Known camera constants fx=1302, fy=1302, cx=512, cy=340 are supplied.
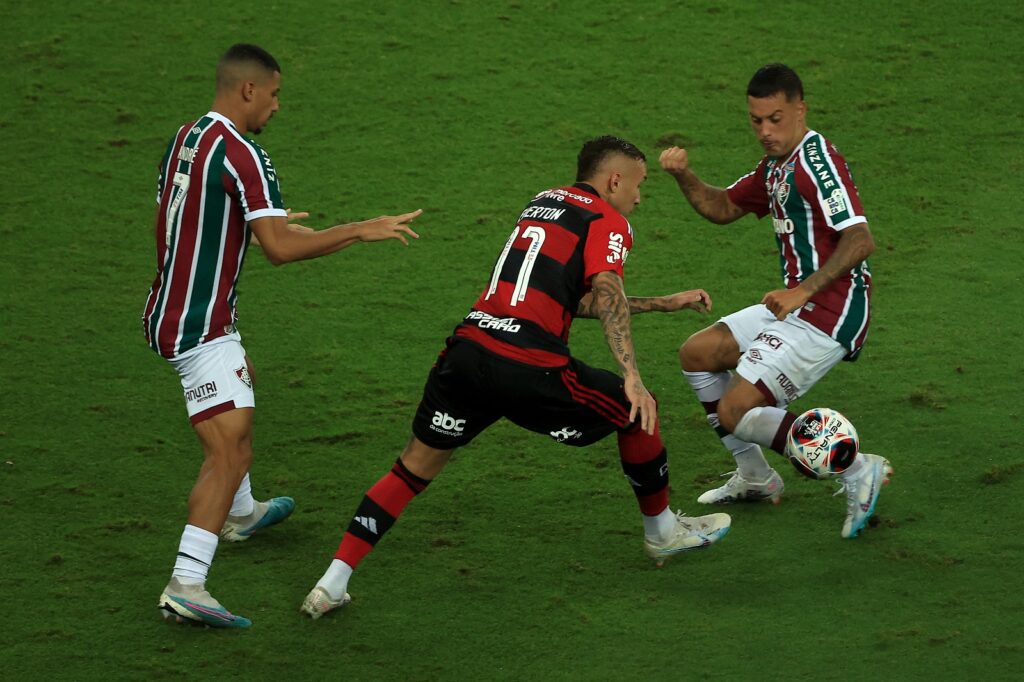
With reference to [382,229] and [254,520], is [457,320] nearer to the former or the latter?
[254,520]

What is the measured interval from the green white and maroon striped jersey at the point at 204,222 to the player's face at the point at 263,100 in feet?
0.45

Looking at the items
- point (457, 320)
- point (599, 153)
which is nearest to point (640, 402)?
point (599, 153)

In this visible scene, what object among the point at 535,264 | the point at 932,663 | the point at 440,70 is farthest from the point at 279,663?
the point at 440,70

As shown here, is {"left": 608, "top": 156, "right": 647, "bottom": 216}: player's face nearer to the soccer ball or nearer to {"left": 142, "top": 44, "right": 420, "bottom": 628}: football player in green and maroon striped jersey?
{"left": 142, "top": 44, "right": 420, "bottom": 628}: football player in green and maroon striped jersey

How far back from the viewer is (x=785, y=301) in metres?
5.15

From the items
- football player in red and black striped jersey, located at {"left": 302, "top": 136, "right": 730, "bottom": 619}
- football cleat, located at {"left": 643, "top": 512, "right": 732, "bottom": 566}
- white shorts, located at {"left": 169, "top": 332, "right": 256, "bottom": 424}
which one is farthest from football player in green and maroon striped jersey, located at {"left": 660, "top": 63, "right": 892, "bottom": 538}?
white shorts, located at {"left": 169, "top": 332, "right": 256, "bottom": 424}

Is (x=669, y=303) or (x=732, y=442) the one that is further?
(x=732, y=442)

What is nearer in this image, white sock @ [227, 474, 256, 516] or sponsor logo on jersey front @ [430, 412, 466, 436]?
sponsor logo on jersey front @ [430, 412, 466, 436]

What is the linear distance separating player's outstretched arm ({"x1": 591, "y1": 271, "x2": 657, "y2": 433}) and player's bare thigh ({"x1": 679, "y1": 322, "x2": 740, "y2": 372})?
1.01 metres

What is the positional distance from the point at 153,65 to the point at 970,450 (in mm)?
7153

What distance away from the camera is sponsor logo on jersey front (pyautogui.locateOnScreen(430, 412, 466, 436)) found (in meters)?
4.94

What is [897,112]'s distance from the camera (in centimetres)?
956

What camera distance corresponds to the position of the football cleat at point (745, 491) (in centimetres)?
575

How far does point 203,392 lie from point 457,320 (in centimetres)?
278
